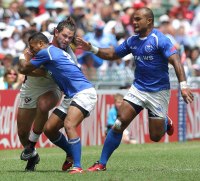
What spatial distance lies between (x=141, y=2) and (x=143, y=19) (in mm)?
14474

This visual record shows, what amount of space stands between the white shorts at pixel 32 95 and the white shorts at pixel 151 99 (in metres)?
1.14

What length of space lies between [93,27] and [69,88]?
36.2 feet

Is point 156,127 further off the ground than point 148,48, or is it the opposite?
point 148,48

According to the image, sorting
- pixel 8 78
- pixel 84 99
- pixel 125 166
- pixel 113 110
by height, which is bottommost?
pixel 125 166

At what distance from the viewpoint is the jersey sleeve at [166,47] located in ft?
24.5

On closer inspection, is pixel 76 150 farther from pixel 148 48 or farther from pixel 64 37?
pixel 148 48

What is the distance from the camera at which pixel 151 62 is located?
7.78 meters

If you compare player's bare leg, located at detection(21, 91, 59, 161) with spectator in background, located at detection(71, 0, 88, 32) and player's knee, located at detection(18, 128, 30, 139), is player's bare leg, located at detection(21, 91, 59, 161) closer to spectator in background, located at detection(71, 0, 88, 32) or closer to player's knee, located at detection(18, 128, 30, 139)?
player's knee, located at detection(18, 128, 30, 139)

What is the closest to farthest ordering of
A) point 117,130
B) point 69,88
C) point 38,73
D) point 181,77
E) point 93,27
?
point 181,77 < point 69,88 < point 38,73 < point 117,130 < point 93,27

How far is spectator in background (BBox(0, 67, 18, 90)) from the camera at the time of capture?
13219 mm

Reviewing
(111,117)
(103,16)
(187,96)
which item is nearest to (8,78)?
(111,117)

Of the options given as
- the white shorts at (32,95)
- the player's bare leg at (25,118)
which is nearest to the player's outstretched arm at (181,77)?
the white shorts at (32,95)

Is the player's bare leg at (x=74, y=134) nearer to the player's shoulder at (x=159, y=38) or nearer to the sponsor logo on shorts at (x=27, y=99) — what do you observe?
the sponsor logo on shorts at (x=27, y=99)

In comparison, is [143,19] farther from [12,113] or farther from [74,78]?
[12,113]
